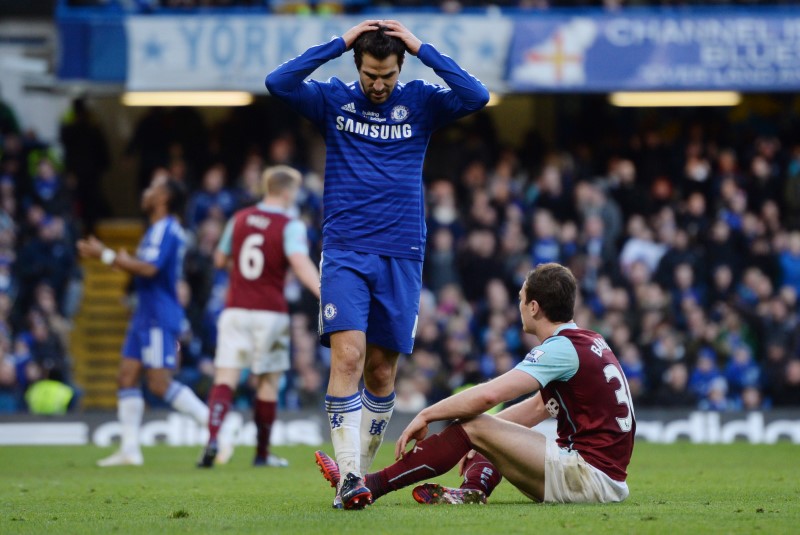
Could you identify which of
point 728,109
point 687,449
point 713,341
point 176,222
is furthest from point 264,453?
point 728,109

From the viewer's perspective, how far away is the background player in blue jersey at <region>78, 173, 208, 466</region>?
11648 millimetres

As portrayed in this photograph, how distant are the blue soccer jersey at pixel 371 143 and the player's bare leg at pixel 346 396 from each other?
513 mm

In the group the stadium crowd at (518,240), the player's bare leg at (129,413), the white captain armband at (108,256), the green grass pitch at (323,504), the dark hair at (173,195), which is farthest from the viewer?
the stadium crowd at (518,240)

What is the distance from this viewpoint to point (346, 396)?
22.7 ft

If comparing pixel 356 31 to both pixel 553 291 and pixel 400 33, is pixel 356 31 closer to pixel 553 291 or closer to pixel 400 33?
pixel 400 33

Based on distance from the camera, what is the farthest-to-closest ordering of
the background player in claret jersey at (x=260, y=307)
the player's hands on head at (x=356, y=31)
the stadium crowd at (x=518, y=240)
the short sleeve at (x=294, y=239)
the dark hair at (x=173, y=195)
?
1. the stadium crowd at (x=518, y=240)
2. the dark hair at (x=173, y=195)
3. the background player in claret jersey at (x=260, y=307)
4. the short sleeve at (x=294, y=239)
5. the player's hands on head at (x=356, y=31)

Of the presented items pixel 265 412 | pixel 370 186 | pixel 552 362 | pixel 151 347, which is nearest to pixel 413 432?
pixel 552 362

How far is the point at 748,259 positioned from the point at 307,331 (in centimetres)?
619

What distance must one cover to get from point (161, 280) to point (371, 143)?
505cm

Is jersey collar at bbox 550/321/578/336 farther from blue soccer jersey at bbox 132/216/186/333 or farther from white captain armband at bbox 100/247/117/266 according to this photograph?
white captain armband at bbox 100/247/117/266

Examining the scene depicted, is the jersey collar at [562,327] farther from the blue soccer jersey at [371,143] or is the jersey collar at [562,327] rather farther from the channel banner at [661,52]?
the channel banner at [661,52]

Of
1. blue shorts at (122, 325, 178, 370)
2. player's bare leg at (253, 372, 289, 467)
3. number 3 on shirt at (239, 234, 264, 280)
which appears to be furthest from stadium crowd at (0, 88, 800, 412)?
number 3 on shirt at (239, 234, 264, 280)

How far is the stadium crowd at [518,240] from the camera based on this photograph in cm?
1680

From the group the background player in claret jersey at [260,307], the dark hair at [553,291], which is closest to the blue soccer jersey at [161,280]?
the background player in claret jersey at [260,307]
